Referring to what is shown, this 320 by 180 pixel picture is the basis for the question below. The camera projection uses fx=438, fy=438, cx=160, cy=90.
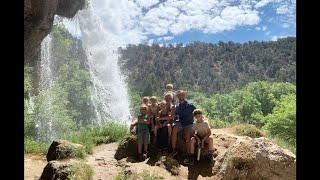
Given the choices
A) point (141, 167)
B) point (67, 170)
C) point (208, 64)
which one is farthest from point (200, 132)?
point (208, 64)

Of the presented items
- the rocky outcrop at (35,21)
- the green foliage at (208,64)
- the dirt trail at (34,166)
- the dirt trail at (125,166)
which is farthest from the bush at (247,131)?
the green foliage at (208,64)

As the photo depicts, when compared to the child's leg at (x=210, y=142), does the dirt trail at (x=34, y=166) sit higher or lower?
lower

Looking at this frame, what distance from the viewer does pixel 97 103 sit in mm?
37000

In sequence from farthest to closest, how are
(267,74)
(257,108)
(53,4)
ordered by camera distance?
(267,74) < (257,108) < (53,4)

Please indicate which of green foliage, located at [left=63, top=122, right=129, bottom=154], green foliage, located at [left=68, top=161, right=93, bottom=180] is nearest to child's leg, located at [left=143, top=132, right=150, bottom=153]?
green foliage, located at [left=68, top=161, right=93, bottom=180]

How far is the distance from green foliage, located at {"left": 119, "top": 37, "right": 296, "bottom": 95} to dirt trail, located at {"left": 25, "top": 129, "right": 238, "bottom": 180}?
67.6 metres

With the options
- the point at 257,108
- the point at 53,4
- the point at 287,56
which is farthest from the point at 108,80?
the point at 287,56

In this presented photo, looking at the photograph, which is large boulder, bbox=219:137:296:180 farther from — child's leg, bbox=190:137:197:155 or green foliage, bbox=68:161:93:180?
green foliage, bbox=68:161:93:180

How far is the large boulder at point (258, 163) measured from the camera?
787 centimetres

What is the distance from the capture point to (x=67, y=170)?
8227mm

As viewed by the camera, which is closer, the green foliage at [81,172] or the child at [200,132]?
the green foliage at [81,172]

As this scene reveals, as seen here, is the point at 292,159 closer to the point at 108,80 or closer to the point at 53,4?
the point at 53,4

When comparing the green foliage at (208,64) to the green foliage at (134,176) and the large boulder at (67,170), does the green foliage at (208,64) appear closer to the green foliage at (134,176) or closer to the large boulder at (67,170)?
the large boulder at (67,170)
